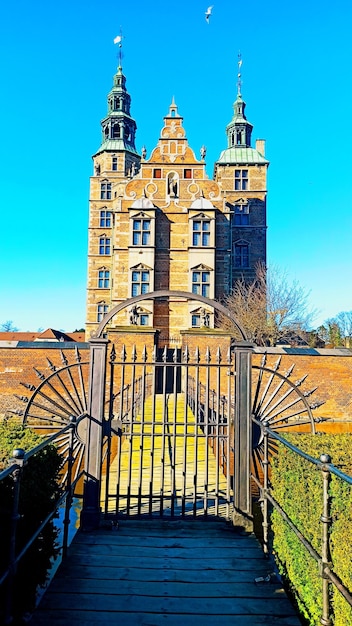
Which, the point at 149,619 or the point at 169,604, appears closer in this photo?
the point at 149,619

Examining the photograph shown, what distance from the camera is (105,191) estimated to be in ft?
113

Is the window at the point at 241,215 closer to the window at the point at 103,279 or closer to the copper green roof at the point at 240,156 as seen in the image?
the copper green roof at the point at 240,156

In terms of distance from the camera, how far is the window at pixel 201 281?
1027 inches

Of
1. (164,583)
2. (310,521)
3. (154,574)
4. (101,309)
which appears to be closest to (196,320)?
(101,309)

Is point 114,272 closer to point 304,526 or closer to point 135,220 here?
point 135,220

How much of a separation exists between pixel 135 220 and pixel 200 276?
16.7 feet

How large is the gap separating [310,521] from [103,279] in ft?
101

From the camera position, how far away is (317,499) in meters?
3.06

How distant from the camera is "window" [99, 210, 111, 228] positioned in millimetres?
33781

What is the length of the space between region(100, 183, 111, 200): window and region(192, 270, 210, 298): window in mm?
12347

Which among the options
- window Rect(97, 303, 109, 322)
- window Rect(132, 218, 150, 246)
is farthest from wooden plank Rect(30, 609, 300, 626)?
window Rect(97, 303, 109, 322)

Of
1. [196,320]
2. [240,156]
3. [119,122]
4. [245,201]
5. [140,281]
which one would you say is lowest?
[196,320]

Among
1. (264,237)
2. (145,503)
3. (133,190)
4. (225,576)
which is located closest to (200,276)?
(133,190)

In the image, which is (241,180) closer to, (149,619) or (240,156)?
(240,156)
